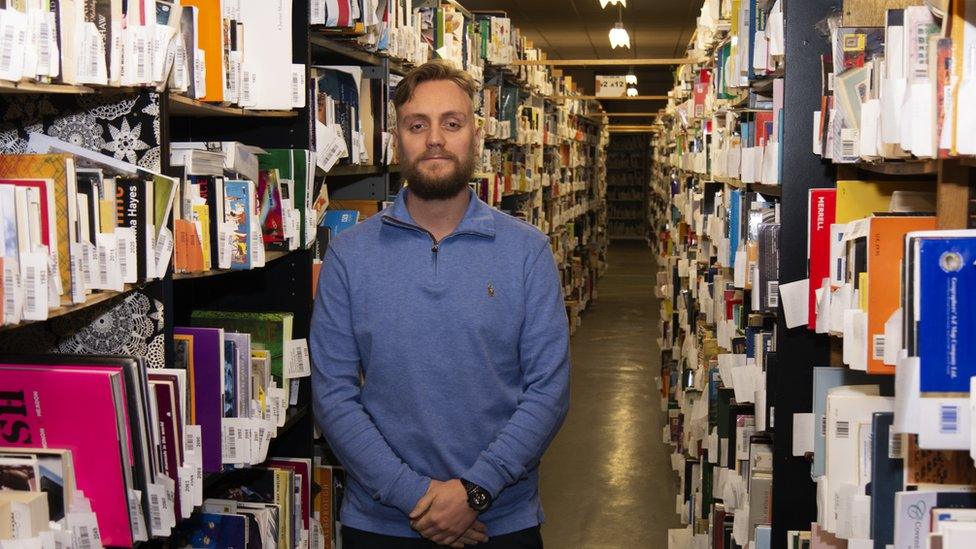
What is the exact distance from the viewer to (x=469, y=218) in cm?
255

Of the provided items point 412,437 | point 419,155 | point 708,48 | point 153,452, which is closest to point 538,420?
point 412,437

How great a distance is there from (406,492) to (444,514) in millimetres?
98

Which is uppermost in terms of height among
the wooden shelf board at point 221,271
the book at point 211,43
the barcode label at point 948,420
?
the book at point 211,43

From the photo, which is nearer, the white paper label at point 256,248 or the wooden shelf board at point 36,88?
the wooden shelf board at point 36,88

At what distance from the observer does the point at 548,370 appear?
8.27 feet

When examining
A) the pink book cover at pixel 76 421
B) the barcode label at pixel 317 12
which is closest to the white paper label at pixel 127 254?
the pink book cover at pixel 76 421

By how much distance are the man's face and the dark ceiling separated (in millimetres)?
10327

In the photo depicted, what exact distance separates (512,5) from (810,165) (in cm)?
1051

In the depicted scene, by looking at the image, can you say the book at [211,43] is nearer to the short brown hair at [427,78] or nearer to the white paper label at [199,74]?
the white paper label at [199,74]

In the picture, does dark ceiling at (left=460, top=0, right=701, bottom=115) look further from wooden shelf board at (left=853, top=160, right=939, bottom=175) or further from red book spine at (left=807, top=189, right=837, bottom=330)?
wooden shelf board at (left=853, top=160, right=939, bottom=175)

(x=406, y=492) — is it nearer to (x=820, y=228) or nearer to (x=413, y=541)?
(x=413, y=541)

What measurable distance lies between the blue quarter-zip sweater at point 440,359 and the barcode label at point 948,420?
1.08m

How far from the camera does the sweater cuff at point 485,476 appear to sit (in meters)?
2.41

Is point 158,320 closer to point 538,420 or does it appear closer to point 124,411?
point 124,411
